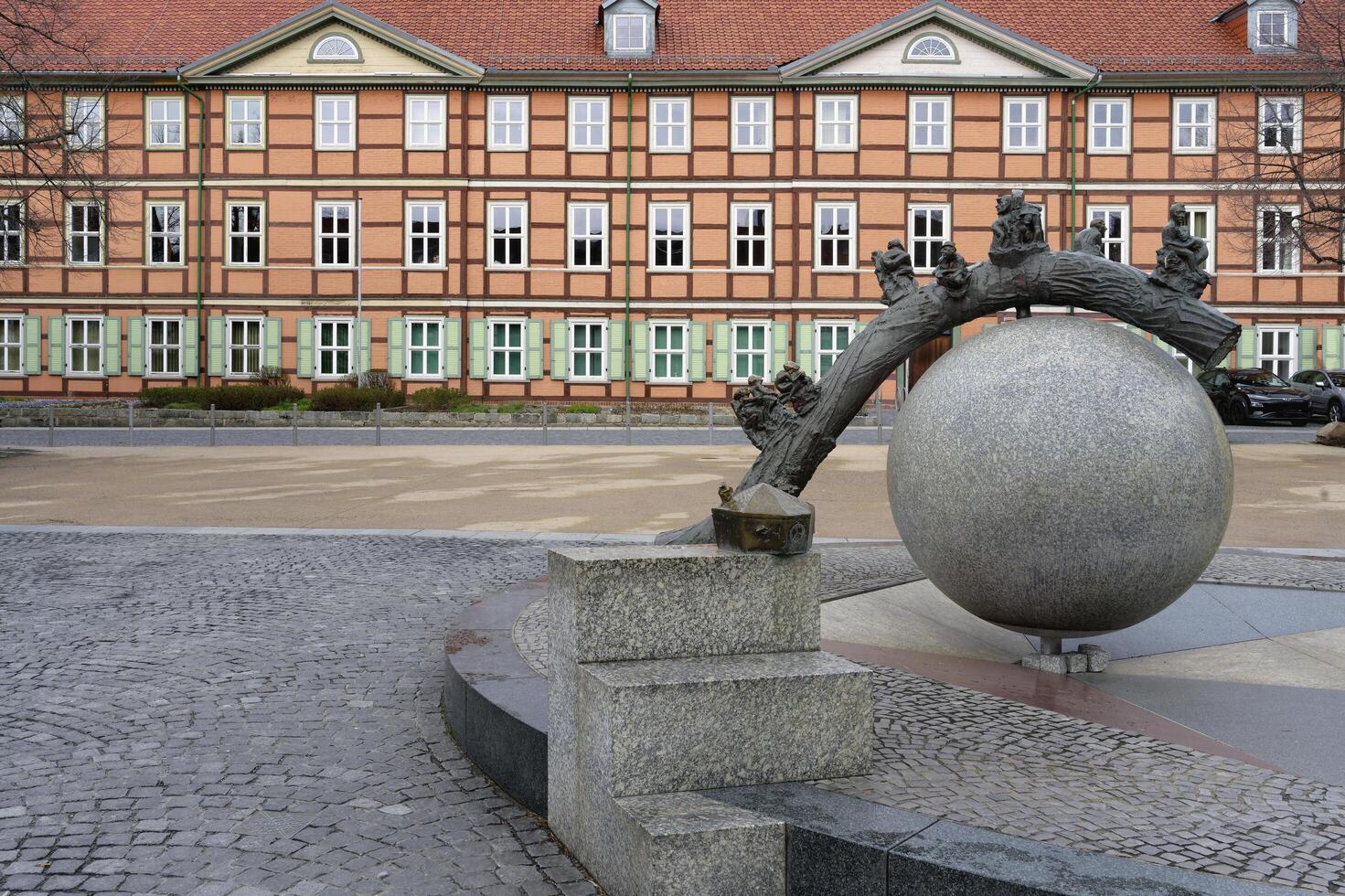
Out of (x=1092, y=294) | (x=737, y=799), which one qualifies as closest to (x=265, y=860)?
(x=737, y=799)

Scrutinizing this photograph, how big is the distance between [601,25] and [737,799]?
40.3 metres

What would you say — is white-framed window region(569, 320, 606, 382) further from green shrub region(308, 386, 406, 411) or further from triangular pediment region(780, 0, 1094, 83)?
triangular pediment region(780, 0, 1094, 83)

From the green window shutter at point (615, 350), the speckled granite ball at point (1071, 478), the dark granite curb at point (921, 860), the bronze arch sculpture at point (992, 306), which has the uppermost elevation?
the green window shutter at point (615, 350)

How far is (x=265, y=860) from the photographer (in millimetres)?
4242

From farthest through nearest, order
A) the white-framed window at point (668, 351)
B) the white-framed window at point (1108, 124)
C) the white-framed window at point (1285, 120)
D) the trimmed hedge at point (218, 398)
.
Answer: the white-framed window at point (668, 351) < the white-framed window at point (1108, 124) < the white-framed window at point (1285, 120) < the trimmed hedge at point (218, 398)

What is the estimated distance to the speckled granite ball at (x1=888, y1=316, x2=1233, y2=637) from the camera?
5.59 m

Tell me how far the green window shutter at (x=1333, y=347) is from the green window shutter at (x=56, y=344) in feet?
133

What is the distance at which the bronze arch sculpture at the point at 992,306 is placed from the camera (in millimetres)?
6379

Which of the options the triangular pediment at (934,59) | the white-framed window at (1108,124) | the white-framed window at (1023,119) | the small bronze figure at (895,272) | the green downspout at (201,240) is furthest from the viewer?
the green downspout at (201,240)

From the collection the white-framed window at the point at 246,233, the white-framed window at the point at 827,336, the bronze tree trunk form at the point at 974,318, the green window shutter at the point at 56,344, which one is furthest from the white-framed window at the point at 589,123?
the bronze tree trunk form at the point at 974,318

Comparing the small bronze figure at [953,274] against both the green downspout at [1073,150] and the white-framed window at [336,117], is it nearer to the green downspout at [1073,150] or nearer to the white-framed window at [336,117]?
the green downspout at [1073,150]

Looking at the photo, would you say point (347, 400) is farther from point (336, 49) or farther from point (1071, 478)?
point (1071, 478)

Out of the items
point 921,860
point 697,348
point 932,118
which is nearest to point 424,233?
point 697,348

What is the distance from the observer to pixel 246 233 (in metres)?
39.4
